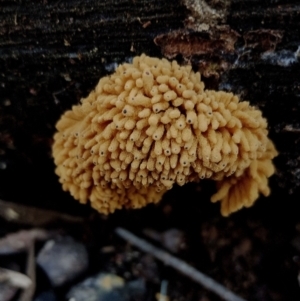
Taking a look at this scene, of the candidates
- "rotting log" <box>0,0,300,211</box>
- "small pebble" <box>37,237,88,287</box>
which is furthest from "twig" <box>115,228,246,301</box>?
"rotting log" <box>0,0,300,211</box>

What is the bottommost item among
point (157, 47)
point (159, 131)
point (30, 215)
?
A: point (30, 215)

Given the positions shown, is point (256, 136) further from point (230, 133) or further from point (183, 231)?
point (183, 231)

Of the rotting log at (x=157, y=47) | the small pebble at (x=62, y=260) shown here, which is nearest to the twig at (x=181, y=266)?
the small pebble at (x=62, y=260)

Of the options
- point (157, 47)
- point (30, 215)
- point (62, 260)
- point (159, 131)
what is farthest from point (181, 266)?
point (157, 47)

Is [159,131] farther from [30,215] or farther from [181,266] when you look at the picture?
[30,215]

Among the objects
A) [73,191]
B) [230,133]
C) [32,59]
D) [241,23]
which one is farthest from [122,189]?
[241,23]

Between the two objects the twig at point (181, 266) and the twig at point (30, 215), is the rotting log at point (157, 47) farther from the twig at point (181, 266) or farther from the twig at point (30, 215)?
the twig at point (181, 266)
